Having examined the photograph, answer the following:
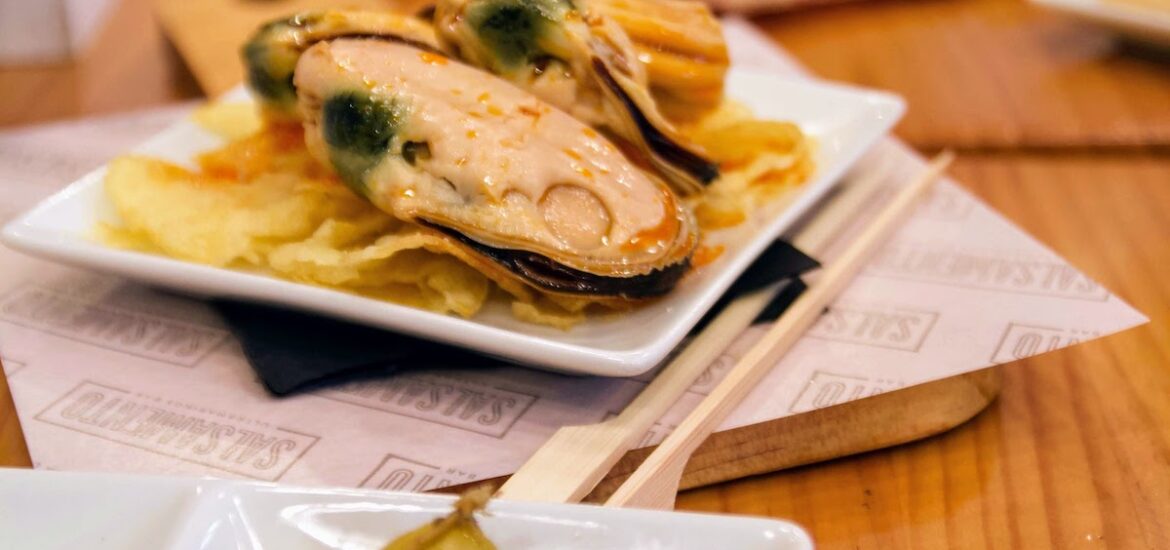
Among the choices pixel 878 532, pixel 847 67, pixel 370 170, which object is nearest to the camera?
pixel 878 532

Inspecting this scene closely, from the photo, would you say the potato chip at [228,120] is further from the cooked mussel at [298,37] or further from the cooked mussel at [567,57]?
the cooked mussel at [567,57]

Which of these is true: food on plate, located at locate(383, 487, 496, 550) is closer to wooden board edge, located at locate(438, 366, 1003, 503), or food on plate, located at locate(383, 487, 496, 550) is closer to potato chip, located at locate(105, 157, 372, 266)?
wooden board edge, located at locate(438, 366, 1003, 503)

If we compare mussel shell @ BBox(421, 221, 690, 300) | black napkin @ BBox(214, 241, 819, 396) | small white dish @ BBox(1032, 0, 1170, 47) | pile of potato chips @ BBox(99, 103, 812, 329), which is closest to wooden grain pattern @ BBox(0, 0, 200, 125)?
pile of potato chips @ BBox(99, 103, 812, 329)

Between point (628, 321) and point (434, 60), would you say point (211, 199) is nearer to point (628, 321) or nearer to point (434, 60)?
point (434, 60)

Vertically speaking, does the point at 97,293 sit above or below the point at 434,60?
below

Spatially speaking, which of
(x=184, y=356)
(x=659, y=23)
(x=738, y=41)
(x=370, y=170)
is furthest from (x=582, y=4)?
(x=738, y=41)
